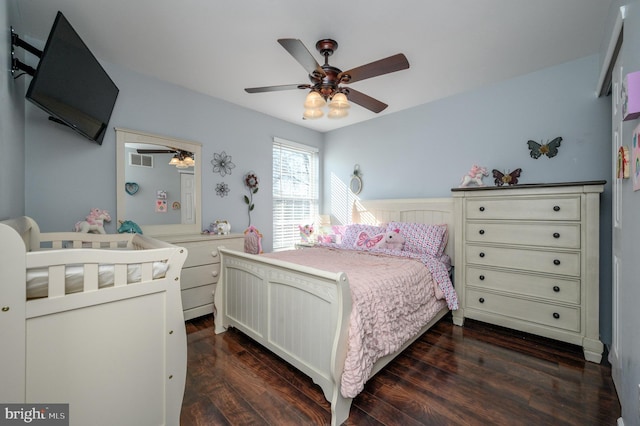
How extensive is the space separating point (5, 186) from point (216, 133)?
2082 mm

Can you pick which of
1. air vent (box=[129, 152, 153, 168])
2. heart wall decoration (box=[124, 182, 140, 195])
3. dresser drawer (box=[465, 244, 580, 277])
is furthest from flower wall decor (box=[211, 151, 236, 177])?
dresser drawer (box=[465, 244, 580, 277])

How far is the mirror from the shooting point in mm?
2666

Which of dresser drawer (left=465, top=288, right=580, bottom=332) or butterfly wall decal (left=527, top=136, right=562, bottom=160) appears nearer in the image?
dresser drawer (left=465, top=288, right=580, bottom=332)

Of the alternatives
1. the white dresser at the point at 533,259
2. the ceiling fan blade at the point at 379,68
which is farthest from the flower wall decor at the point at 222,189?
the white dresser at the point at 533,259

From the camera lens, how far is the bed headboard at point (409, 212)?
313cm

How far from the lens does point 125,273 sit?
3.54ft

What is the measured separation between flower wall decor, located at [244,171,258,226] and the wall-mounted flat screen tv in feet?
5.39

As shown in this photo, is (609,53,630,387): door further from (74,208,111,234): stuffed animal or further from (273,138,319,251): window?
(74,208,111,234): stuffed animal

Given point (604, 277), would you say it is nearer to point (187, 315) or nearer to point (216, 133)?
point (187, 315)

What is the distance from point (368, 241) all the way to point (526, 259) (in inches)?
58.1

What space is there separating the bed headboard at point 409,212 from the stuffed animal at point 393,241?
623 millimetres

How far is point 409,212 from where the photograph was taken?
137 inches

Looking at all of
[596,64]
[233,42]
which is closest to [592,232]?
[596,64]

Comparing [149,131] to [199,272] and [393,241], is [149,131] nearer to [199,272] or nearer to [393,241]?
[199,272]
